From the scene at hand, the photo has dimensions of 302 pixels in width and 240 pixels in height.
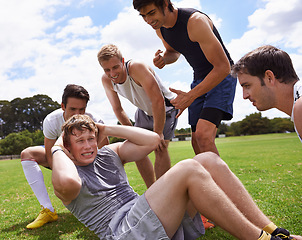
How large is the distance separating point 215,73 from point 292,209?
2201mm

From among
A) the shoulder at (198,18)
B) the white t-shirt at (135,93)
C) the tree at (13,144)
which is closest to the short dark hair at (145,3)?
the shoulder at (198,18)

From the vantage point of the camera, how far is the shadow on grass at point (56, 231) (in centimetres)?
335

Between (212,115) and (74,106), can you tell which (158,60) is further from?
(74,106)

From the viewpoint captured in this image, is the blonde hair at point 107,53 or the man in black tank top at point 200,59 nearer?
the man in black tank top at point 200,59

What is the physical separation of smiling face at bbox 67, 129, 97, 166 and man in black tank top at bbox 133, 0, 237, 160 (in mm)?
1055

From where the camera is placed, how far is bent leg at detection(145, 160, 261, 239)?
190 cm

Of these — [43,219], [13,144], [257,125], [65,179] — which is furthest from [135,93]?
[257,125]

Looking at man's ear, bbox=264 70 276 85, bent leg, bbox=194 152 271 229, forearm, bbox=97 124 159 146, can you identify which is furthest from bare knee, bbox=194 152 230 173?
man's ear, bbox=264 70 276 85

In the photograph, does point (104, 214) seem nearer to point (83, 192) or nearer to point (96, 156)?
point (83, 192)

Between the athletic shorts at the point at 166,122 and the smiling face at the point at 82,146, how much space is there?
5.98 feet

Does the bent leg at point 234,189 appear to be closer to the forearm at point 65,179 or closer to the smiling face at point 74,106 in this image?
the forearm at point 65,179

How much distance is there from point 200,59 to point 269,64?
1.12 meters

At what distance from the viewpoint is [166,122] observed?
164 inches

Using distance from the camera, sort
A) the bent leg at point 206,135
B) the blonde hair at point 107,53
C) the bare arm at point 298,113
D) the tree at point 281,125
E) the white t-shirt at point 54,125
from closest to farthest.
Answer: the bare arm at point 298,113, the bent leg at point 206,135, the blonde hair at point 107,53, the white t-shirt at point 54,125, the tree at point 281,125
